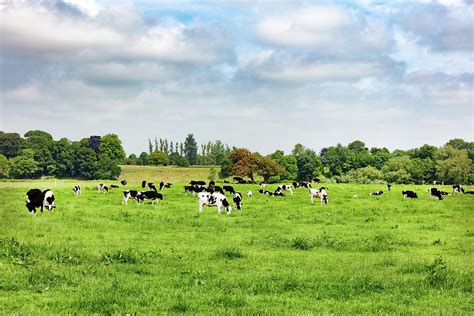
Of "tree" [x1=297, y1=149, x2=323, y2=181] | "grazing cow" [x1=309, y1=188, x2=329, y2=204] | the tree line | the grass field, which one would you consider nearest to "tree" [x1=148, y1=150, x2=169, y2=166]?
the tree line

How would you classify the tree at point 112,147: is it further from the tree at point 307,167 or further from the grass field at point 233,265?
the grass field at point 233,265

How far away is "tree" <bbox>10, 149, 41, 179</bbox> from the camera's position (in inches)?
4695

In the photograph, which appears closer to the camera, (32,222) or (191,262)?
(191,262)

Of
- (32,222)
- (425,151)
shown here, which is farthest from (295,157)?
(32,222)

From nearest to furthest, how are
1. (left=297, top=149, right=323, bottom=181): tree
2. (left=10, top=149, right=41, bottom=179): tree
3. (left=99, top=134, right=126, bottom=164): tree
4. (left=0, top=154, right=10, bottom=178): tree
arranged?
(left=0, top=154, right=10, bottom=178): tree
(left=10, top=149, right=41, bottom=179): tree
(left=297, top=149, right=323, bottom=181): tree
(left=99, top=134, right=126, bottom=164): tree

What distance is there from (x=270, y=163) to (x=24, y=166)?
229 feet

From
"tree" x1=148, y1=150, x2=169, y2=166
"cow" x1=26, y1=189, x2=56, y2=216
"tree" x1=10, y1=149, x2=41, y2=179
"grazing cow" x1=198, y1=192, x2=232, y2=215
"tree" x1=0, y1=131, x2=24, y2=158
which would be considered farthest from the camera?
Answer: "tree" x1=148, y1=150, x2=169, y2=166

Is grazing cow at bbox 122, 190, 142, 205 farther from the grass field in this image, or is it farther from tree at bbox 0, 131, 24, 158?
tree at bbox 0, 131, 24, 158

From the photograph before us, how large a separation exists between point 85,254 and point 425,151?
133 metres

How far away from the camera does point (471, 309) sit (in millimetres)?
10219

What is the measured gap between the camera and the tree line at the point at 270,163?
324 ft

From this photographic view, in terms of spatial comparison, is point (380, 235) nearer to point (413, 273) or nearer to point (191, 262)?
point (413, 273)

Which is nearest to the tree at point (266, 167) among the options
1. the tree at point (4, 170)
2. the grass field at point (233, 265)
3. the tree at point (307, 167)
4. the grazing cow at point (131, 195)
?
the tree at point (307, 167)

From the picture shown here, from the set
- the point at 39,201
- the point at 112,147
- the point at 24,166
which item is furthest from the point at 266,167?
the point at 112,147
